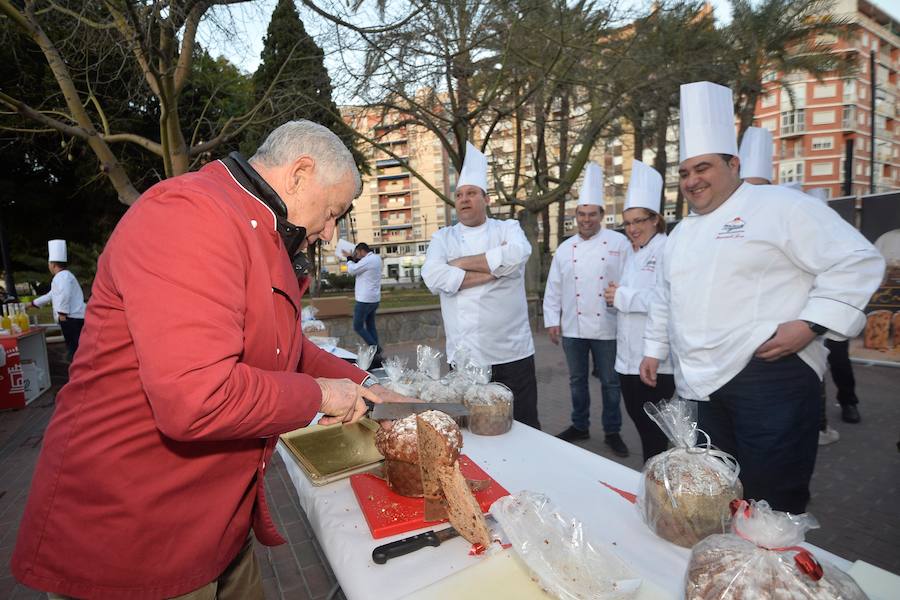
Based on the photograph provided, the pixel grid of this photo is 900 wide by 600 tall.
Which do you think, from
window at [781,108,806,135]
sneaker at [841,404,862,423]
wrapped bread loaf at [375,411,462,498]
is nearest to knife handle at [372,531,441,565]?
wrapped bread loaf at [375,411,462,498]

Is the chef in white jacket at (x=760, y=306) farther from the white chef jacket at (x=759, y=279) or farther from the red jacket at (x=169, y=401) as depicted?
the red jacket at (x=169, y=401)

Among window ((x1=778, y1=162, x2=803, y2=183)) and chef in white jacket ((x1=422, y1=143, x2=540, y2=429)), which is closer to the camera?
chef in white jacket ((x1=422, y1=143, x2=540, y2=429))

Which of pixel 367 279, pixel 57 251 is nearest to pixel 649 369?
pixel 367 279

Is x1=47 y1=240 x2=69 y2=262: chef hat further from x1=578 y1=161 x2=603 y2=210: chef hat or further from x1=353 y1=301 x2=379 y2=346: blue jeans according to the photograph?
x1=578 y1=161 x2=603 y2=210: chef hat

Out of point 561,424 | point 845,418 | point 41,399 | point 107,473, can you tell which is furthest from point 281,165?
point 41,399

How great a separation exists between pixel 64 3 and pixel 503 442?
810 centimetres

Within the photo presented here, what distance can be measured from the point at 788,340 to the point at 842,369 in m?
4.22

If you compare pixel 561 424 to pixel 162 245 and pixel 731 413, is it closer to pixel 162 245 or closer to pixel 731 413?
pixel 731 413

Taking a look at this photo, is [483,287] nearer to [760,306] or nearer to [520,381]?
[520,381]

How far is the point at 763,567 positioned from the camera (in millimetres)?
834

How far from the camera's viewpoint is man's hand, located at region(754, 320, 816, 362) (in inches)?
74.0

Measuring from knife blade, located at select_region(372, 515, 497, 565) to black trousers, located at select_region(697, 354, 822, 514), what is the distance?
4.48ft

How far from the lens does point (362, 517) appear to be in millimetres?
1528

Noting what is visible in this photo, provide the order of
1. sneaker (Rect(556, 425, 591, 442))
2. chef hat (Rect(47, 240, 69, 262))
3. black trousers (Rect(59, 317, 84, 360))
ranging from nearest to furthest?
sneaker (Rect(556, 425, 591, 442))
black trousers (Rect(59, 317, 84, 360))
chef hat (Rect(47, 240, 69, 262))
